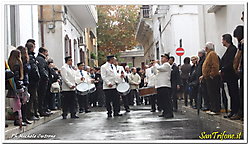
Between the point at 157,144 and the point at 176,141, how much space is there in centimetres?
26

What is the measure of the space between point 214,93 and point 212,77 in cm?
42

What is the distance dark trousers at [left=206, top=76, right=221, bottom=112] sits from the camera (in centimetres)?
917

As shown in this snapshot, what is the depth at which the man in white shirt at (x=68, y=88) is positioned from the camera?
1098 centimetres

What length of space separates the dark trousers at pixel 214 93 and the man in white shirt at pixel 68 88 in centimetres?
333

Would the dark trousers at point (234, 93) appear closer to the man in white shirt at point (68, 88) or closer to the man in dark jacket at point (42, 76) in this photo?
the man in dark jacket at point (42, 76)

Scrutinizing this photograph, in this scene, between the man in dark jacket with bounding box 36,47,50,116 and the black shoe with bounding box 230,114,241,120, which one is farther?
the man in dark jacket with bounding box 36,47,50,116

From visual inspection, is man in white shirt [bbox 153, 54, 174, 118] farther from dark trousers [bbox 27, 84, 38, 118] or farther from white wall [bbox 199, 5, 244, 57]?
dark trousers [bbox 27, 84, 38, 118]

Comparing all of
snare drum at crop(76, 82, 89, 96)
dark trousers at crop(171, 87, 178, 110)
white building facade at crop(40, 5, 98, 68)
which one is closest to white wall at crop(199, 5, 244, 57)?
dark trousers at crop(171, 87, 178, 110)

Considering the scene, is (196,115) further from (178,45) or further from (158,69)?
(178,45)

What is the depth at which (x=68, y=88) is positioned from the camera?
11.1 metres

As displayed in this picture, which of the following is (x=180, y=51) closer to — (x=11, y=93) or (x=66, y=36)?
(x=66, y=36)

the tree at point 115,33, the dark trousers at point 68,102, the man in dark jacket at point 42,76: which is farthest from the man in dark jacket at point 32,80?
the dark trousers at point 68,102
